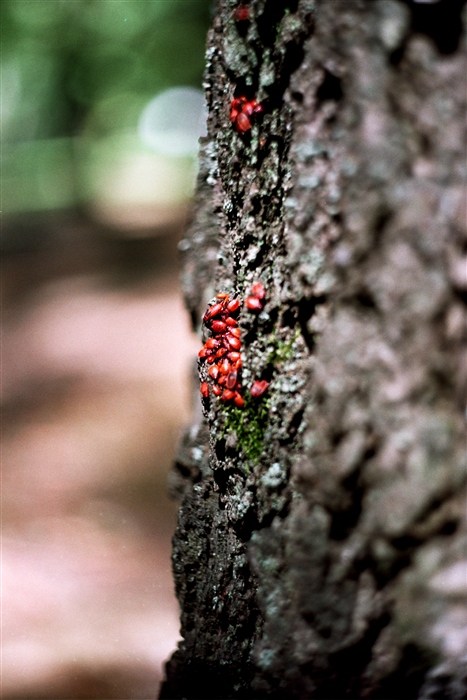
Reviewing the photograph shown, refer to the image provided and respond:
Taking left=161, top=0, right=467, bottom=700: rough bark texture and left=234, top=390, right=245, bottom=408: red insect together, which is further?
left=234, top=390, right=245, bottom=408: red insect

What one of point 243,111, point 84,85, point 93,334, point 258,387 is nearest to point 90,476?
point 93,334

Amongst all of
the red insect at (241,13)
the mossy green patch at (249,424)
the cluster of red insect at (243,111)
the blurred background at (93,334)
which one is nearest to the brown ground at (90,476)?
the blurred background at (93,334)

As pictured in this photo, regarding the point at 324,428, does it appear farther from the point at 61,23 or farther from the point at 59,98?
the point at 59,98

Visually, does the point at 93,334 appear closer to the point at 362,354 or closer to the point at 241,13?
the point at 241,13

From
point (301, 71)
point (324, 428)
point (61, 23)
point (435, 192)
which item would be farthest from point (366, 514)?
point (61, 23)

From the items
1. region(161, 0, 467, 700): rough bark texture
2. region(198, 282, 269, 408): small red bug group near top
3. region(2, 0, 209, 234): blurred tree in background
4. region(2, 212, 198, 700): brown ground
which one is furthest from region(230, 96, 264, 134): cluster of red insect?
region(2, 0, 209, 234): blurred tree in background

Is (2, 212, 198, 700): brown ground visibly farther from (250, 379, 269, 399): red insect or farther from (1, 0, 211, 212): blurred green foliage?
(1, 0, 211, 212): blurred green foliage
